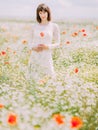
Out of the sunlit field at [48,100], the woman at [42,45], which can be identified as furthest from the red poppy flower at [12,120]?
the woman at [42,45]

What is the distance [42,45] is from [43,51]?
23cm

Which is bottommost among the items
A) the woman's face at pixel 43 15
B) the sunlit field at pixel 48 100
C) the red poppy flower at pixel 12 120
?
the sunlit field at pixel 48 100

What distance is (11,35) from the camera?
1562 centimetres

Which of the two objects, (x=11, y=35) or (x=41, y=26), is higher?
(x=41, y=26)

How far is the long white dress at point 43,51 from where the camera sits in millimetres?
8461

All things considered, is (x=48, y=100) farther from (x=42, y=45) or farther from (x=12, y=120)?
(x=12, y=120)

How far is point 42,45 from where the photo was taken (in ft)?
27.4

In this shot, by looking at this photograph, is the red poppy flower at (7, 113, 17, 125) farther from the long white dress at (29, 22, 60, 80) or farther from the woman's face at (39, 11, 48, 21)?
the woman's face at (39, 11, 48, 21)

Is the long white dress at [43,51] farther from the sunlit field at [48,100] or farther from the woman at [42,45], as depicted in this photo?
the sunlit field at [48,100]

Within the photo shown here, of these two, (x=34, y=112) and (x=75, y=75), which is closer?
(x=34, y=112)

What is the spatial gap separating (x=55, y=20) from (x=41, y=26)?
1234 cm

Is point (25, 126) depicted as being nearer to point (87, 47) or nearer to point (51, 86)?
point (51, 86)

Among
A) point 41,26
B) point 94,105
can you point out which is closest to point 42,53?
point 41,26

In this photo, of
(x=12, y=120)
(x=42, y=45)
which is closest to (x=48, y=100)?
(x=42, y=45)
